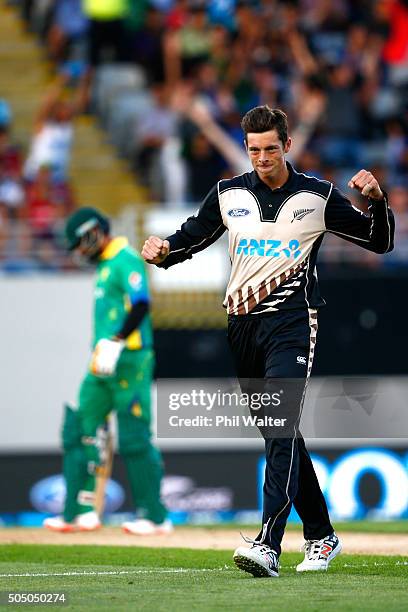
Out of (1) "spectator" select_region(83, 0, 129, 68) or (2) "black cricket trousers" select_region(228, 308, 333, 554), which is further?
(1) "spectator" select_region(83, 0, 129, 68)

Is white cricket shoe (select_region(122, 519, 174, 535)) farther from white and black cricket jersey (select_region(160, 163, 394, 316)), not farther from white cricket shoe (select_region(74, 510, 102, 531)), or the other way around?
white and black cricket jersey (select_region(160, 163, 394, 316))

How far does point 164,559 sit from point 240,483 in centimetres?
691

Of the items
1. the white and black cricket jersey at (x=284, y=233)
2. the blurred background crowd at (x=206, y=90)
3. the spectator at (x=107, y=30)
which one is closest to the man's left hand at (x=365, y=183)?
the white and black cricket jersey at (x=284, y=233)

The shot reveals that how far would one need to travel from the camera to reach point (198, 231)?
838 centimetres

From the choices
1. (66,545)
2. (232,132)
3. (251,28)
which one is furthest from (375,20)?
(66,545)

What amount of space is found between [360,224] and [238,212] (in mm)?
682

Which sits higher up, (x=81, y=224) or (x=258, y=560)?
(x=81, y=224)

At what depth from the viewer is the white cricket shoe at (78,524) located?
12.2 m

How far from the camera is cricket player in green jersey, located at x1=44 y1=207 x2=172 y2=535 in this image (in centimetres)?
1195

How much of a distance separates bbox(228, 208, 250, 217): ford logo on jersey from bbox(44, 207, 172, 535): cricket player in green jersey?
11.9 ft

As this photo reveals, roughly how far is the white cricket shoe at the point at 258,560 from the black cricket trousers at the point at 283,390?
5cm

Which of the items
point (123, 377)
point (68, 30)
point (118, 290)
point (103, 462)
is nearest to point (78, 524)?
point (103, 462)

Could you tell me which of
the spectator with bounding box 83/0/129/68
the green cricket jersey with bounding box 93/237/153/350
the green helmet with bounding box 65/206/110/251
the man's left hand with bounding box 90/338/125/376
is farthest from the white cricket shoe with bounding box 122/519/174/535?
the spectator with bounding box 83/0/129/68

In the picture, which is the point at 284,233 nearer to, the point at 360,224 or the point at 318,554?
the point at 360,224
